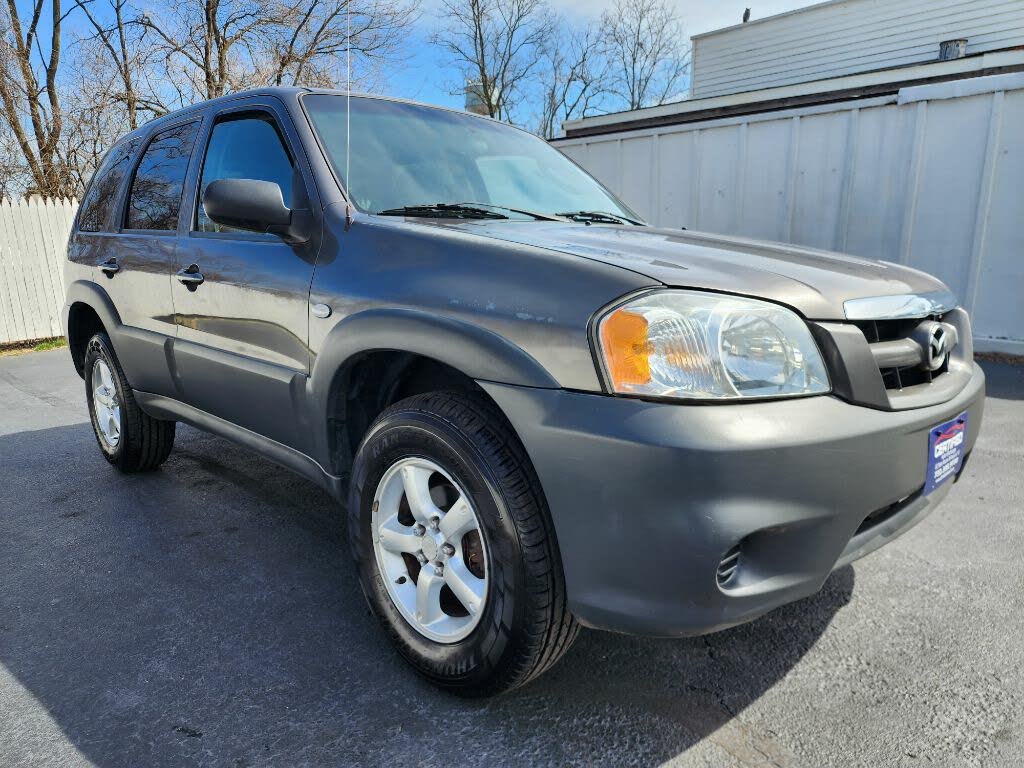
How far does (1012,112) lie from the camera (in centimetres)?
672

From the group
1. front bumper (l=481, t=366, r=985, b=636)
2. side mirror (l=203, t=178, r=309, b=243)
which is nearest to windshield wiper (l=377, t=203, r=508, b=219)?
side mirror (l=203, t=178, r=309, b=243)

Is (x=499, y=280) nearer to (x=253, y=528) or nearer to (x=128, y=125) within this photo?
(x=253, y=528)

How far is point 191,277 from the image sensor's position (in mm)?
2895

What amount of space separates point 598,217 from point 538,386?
1.41 m

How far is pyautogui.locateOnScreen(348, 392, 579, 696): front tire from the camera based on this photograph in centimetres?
173

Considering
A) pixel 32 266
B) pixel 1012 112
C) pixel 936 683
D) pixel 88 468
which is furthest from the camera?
pixel 32 266

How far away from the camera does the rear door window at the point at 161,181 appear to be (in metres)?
3.19

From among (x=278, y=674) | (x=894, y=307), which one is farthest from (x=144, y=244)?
(x=894, y=307)

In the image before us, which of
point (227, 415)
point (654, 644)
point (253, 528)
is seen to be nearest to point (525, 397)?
point (654, 644)

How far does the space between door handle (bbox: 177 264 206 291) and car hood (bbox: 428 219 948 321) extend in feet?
3.85

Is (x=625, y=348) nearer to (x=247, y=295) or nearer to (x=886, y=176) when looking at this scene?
(x=247, y=295)

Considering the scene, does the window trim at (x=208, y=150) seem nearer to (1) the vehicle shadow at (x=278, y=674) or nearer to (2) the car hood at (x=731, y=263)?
(2) the car hood at (x=731, y=263)

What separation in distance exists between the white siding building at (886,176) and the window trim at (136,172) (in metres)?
6.65

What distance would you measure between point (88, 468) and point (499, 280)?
3.49m
